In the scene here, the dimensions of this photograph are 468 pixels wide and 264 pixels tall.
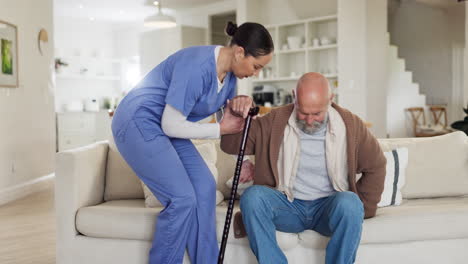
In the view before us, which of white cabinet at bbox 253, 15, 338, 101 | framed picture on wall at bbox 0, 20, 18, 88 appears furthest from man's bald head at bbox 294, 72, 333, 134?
white cabinet at bbox 253, 15, 338, 101

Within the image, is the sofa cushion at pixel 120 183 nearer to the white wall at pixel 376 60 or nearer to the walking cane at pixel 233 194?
the walking cane at pixel 233 194

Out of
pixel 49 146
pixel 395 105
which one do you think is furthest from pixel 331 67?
pixel 49 146

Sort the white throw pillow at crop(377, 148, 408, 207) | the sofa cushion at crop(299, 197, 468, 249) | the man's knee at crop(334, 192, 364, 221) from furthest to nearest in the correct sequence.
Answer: the white throw pillow at crop(377, 148, 408, 207)
the sofa cushion at crop(299, 197, 468, 249)
the man's knee at crop(334, 192, 364, 221)

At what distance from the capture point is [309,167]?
239 cm

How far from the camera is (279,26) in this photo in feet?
27.3

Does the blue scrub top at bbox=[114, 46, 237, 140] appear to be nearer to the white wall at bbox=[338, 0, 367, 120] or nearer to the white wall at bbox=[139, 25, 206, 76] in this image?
the white wall at bbox=[338, 0, 367, 120]

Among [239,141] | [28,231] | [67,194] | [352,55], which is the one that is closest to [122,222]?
[67,194]

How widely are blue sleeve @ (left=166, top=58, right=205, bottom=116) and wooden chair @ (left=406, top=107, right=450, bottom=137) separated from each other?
26.4 ft

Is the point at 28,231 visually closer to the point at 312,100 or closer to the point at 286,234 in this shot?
the point at 286,234

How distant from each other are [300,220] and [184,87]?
83cm

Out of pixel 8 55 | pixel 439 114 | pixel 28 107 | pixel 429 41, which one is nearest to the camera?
pixel 8 55

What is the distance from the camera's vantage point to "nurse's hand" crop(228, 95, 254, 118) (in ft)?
7.24

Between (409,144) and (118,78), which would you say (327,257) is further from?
(118,78)

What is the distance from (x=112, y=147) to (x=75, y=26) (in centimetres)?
870
